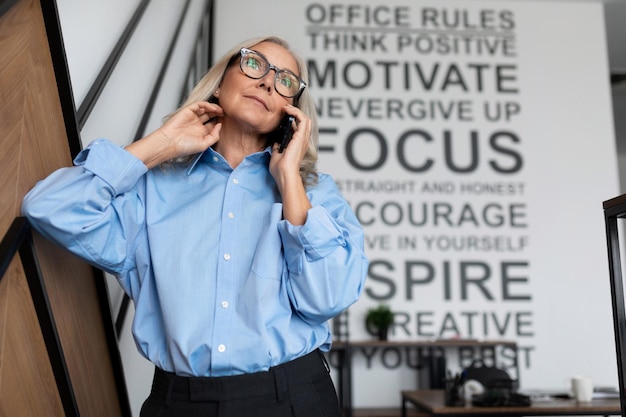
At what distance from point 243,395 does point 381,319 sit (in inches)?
153

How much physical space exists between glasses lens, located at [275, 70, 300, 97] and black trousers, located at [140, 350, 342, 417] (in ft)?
2.07

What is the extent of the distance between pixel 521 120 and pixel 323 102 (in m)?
1.82

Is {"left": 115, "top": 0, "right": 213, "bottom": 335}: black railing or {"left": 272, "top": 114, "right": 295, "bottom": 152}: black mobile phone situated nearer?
{"left": 272, "top": 114, "right": 295, "bottom": 152}: black mobile phone

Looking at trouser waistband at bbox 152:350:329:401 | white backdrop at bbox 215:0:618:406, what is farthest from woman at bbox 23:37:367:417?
white backdrop at bbox 215:0:618:406

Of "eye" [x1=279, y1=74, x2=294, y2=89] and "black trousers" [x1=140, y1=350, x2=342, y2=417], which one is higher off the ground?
"eye" [x1=279, y1=74, x2=294, y2=89]

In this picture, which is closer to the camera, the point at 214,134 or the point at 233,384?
the point at 233,384

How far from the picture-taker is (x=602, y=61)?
5980 mm

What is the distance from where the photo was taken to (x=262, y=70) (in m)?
1.51

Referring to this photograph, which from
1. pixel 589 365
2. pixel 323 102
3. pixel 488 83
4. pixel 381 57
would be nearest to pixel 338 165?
pixel 323 102

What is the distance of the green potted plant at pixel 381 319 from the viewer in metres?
5.02

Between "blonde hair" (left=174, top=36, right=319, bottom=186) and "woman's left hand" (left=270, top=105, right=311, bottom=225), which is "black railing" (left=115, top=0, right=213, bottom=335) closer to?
"blonde hair" (left=174, top=36, right=319, bottom=186)

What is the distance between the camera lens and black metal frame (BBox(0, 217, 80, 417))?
108 cm

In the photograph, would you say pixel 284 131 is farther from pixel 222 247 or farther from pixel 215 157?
pixel 222 247

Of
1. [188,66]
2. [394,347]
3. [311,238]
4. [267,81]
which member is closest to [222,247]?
[311,238]
